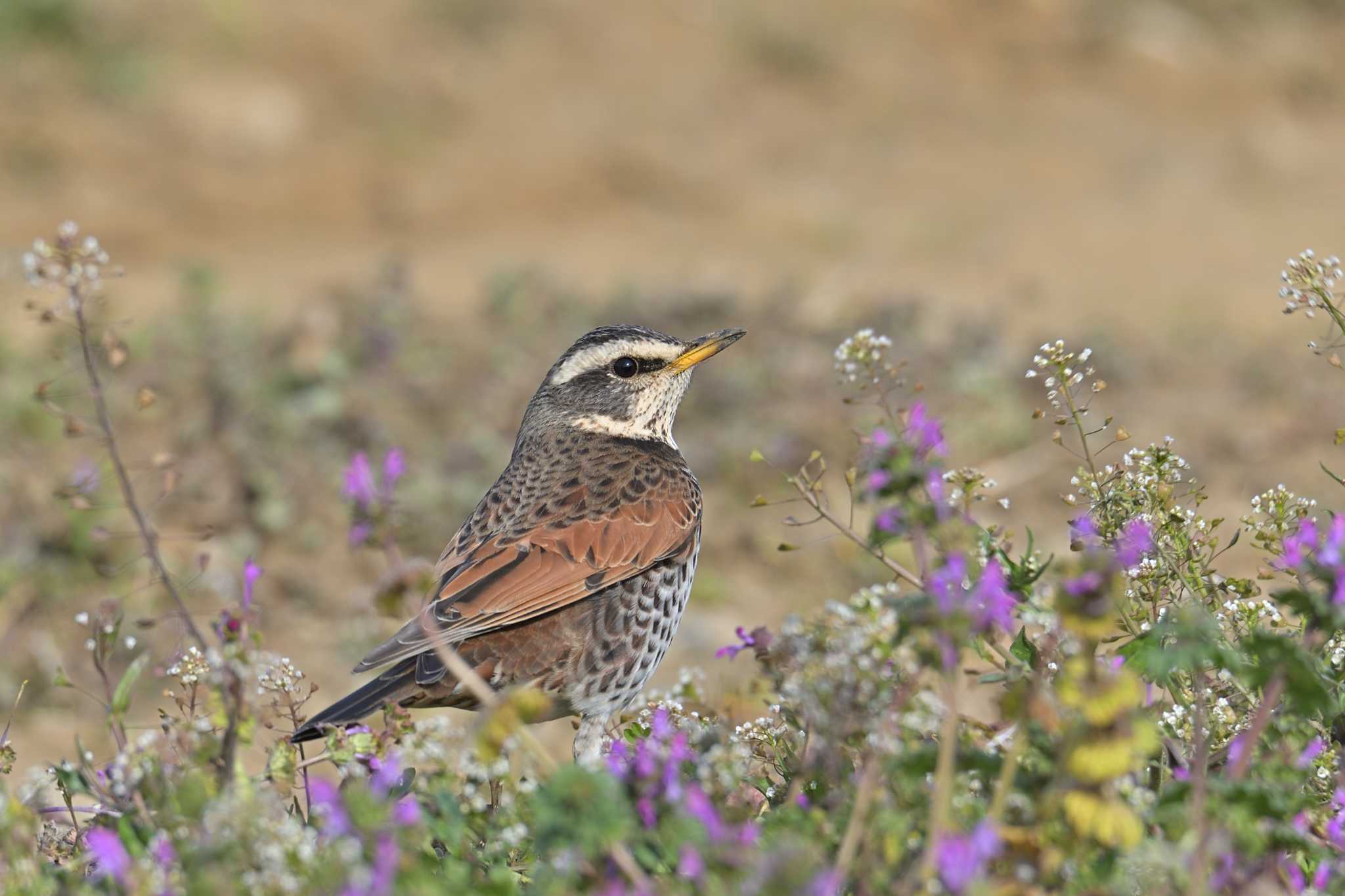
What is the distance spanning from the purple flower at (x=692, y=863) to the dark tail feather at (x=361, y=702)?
1307 mm

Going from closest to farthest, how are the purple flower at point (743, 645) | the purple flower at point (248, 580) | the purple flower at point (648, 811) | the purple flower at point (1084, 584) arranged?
1. the purple flower at point (1084, 584)
2. the purple flower at point (648, 811)
3. the purple flower at point (248, 580)
4. the purple flower at point (743, 645)

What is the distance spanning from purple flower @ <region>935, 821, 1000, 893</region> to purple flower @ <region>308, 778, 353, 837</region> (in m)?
0.76

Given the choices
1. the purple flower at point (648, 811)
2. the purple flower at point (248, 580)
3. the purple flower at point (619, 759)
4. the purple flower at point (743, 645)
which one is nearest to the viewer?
the purple flower at point (648, 811)

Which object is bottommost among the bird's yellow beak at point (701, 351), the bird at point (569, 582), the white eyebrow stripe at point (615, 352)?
the bird at point (569, 582)

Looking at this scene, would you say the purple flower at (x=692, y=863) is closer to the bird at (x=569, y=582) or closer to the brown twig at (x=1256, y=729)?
the brown twig at (x=1256, y=729)

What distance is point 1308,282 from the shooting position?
306 centimetres

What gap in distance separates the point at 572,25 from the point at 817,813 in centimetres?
1841

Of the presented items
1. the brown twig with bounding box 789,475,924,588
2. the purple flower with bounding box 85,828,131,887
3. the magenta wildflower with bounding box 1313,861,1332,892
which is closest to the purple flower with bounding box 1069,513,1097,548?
the brown twig with bounding box 789,475,924,588

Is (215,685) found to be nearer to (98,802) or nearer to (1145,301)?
(98,802)

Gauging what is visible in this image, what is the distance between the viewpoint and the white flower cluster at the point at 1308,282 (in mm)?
3064

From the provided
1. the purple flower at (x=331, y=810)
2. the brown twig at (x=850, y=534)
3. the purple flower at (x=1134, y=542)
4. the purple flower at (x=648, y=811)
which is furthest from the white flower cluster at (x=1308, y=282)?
the purple flower at (x=331, y=810)

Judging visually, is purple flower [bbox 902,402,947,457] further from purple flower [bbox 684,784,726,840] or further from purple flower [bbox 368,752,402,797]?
purple flower [bbox 368,752,402,797]

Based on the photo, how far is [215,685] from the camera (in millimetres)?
2514

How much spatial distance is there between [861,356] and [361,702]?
5.53 feet
